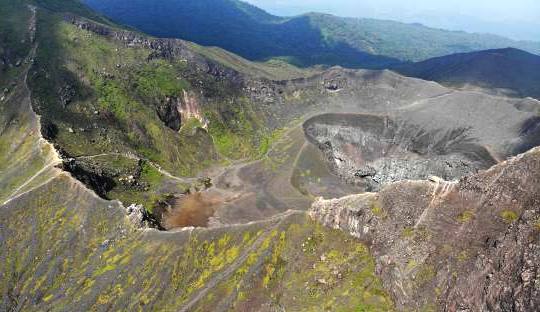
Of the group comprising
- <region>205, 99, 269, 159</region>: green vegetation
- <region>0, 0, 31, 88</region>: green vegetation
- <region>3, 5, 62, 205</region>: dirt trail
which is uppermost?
<region>0, 0, 31, 88</region>: green vegetation

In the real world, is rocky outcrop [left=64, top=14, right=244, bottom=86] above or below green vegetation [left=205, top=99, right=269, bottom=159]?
above

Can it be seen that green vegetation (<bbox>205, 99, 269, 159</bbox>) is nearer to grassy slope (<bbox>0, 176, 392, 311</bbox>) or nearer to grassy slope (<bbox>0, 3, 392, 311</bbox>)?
grassy slope (<bbox>0, 3, 392, 311</bbox>)

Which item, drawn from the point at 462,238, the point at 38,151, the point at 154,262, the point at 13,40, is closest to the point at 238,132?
the point at 38,151

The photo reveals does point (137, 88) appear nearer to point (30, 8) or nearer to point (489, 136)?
point (30, 8)

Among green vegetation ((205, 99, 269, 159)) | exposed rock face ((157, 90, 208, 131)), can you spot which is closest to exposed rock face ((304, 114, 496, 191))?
green vegetation ((205, 99, 269, 159))

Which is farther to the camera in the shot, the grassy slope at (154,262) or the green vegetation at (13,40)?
the green vegetation at (13,40)

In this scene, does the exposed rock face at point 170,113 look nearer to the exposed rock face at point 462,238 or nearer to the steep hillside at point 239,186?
the steep hillside at point 239,186

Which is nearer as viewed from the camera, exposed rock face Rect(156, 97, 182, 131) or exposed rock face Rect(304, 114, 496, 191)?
exposed rock face Rect(304, 114, 496, 191)

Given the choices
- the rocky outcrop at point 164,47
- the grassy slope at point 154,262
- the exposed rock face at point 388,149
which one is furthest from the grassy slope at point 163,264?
the rocky outcrop at point 164,47
